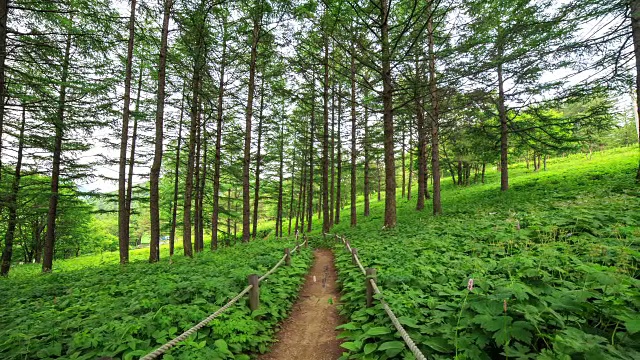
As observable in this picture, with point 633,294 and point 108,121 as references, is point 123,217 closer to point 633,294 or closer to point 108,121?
point 108,121

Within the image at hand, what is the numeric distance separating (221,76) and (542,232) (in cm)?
1512

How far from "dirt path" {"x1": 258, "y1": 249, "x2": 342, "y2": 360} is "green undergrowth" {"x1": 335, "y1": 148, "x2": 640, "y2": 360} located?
394 millimetres

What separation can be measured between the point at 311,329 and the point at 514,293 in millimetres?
3515

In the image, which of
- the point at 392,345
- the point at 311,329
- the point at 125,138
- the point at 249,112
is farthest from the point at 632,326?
the point at 125,138

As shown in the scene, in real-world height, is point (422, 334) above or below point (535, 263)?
below

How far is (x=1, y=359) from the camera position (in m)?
2.98

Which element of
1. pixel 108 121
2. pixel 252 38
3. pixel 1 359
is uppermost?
pixel 252 38

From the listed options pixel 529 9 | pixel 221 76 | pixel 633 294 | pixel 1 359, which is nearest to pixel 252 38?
pixel 221 76

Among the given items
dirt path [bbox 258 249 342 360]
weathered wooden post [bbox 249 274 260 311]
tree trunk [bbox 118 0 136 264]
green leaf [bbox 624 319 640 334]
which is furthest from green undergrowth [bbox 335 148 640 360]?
tree trunk [bbox 118 0 136 264]

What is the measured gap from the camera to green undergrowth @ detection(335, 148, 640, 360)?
230cm

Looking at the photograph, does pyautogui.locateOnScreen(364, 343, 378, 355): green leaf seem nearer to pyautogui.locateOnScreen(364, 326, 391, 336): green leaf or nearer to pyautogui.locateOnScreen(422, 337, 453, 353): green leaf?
pyautogui.locateOnScreen(364, 326, 391, 336): green leaf

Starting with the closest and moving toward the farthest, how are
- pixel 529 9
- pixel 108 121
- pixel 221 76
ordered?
pixel 529 9 < pixel 108 121 < pixel 221 76

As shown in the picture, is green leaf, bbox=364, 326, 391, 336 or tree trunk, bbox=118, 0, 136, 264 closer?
green leaf, bbox=364, 326, 391, 336

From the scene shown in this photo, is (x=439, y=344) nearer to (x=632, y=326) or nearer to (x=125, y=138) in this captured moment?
(x=632, y=326)
